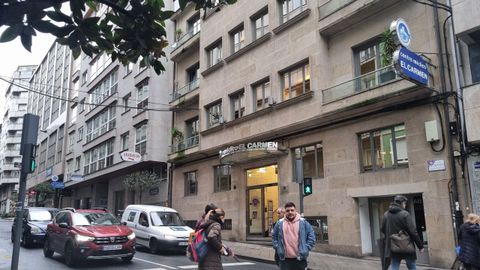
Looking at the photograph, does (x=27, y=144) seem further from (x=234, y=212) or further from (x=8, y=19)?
(x=234, y=212)

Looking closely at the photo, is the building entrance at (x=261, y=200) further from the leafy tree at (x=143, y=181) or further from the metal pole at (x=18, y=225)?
A: the metal pole at (x=18, y=225)

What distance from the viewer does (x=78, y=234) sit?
12.0m

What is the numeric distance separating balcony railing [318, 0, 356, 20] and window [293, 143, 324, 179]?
511 centimetres

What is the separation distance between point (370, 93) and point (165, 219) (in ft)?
30.1

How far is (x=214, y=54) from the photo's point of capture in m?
24.3

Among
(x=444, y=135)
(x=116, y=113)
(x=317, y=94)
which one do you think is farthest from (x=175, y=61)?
(x=444, y=135)

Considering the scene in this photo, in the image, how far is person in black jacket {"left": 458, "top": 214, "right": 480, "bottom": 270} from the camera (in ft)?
28.3

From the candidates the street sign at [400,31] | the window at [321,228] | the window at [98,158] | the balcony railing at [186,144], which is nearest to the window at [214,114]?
the balcony railing at [186,144]

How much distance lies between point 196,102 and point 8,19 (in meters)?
22.9

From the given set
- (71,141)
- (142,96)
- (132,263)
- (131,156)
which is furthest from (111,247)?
(71,141)

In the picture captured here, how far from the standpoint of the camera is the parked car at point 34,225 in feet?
55.0

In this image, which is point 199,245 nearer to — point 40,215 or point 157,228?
point 157,228

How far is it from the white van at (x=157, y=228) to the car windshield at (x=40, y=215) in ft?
11.1

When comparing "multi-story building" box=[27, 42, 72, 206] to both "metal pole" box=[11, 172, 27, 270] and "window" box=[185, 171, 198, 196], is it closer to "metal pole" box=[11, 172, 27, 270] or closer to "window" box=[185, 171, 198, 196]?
"window" box=[185, 171, 198, 196]
